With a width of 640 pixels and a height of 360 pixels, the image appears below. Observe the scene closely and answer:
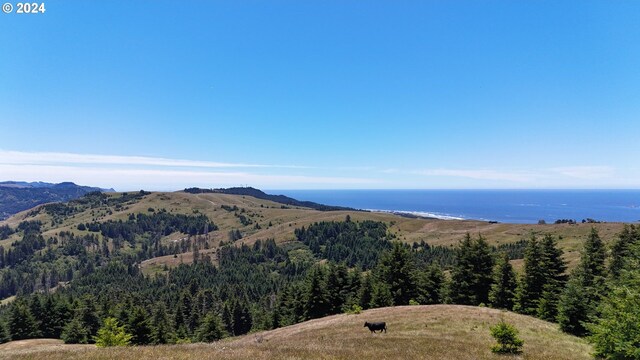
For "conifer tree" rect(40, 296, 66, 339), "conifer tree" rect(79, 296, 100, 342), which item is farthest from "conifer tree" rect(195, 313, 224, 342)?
"conifer tree" rect(40, 296, 66, 339)

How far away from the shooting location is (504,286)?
186 ft

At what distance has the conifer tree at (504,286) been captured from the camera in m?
56.3

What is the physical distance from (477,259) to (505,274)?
5570 millimetres

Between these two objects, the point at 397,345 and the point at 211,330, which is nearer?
the point at 397,345

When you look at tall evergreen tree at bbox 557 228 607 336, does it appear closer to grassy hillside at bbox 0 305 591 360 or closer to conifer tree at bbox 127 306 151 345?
grassy hillside at bbox 0 305 591 360

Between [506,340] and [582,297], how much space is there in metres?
22.6

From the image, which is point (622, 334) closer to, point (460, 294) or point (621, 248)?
point (621, 248)

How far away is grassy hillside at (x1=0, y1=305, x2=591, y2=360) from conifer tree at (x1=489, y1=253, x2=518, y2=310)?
53.8 ft

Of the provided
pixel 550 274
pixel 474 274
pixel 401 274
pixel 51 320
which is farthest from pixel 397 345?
pixel 51 320

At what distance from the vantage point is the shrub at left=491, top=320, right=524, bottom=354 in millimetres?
23328

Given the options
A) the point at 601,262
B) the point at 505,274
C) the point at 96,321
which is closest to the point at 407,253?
the point at 505,274

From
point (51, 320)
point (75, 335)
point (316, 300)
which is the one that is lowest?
point (51, 320)

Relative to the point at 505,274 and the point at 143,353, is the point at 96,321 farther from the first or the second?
the point at 505,274

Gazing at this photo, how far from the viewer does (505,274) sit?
56.8 meters
